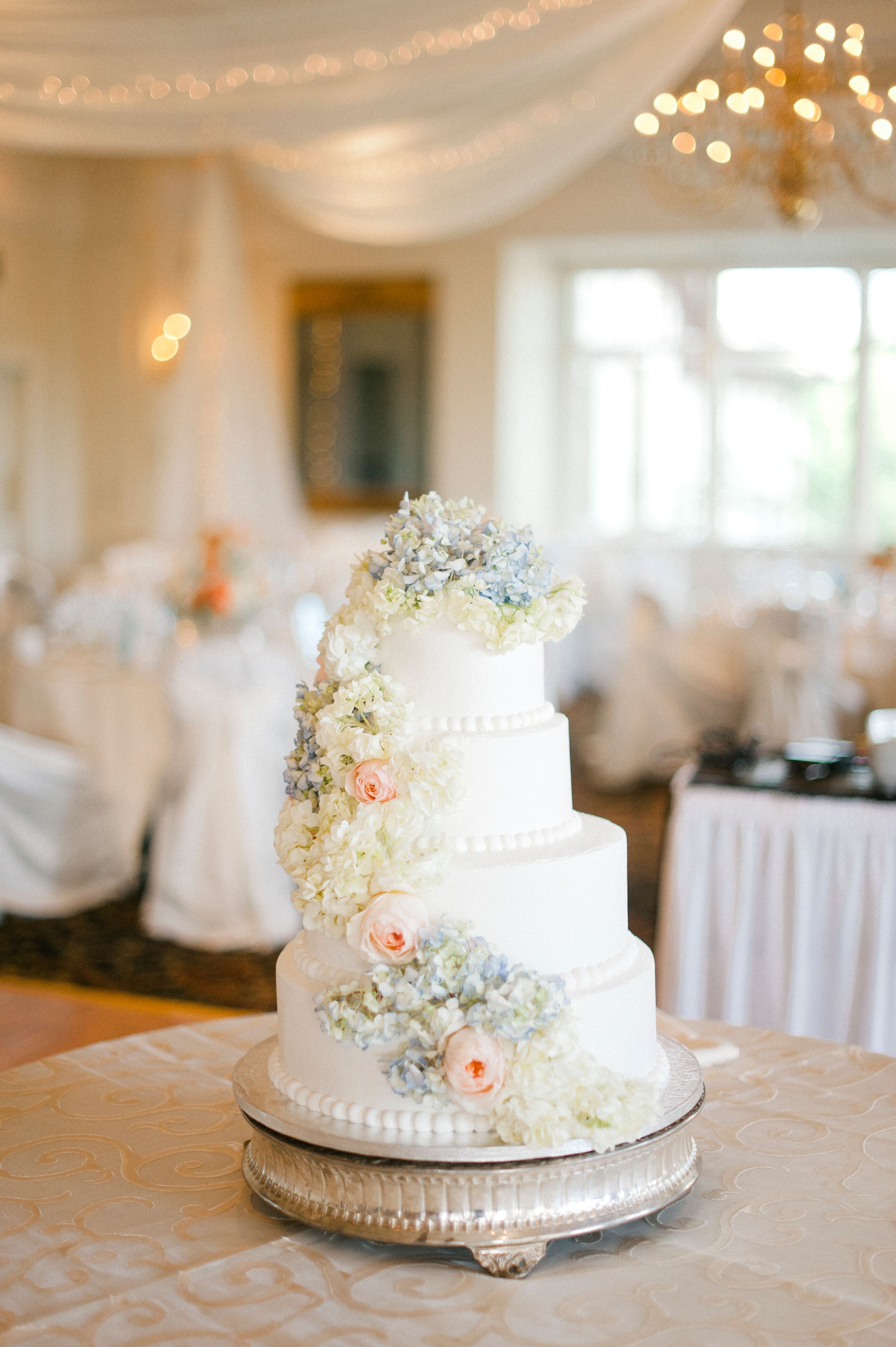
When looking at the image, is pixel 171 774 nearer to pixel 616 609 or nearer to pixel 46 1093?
pixel 46 1093

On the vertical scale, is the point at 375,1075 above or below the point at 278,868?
above

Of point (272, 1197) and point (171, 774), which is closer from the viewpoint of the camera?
point (272, 1197)

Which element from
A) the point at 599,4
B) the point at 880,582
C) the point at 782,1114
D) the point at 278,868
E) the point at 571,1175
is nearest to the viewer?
the point at 571,1175

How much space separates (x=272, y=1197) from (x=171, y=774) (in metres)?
3.45

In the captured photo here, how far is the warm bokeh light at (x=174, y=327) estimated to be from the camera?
10.4 meters

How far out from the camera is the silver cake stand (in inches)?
63.1

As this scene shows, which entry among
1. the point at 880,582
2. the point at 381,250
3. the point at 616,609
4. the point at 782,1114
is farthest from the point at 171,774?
the point at 381,250

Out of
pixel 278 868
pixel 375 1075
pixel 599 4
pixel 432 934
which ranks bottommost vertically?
pixel 278 868

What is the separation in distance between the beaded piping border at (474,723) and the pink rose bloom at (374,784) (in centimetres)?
12

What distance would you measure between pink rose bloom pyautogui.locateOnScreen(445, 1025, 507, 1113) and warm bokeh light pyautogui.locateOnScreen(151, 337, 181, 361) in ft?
31.5

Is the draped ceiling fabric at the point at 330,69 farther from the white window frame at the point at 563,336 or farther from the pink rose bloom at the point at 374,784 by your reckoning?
the white window frame at the point at 563,336

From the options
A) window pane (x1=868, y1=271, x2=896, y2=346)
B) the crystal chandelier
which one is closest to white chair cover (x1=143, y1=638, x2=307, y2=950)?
the crystal chandelier

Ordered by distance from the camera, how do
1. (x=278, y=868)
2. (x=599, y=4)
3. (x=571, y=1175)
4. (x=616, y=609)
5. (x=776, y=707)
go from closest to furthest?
(x=571, y=1175) < (x=599, y=4) < (x=278, y=868) < (x=776, y=707) < (x=616, y=609)

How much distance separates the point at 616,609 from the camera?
372 inches
